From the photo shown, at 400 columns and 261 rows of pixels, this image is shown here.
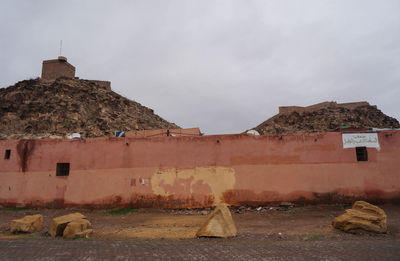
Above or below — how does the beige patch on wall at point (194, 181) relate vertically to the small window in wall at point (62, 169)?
below

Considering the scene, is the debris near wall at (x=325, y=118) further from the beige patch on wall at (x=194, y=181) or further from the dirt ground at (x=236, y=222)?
the dirt ground at (x=236, y=222)

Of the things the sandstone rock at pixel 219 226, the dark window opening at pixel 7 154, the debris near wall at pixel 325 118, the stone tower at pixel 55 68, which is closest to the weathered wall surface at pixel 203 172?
the dark window opening at pixel 7 154

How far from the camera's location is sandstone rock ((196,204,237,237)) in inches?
290

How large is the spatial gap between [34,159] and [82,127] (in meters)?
13.7

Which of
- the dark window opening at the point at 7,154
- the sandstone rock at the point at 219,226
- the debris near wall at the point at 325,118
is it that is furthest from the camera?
the debris near wall at the point at 325,118

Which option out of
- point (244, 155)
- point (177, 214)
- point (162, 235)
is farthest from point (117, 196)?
point (244, 155)

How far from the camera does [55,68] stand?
101 feet

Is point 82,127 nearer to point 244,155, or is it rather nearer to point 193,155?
point 193,155

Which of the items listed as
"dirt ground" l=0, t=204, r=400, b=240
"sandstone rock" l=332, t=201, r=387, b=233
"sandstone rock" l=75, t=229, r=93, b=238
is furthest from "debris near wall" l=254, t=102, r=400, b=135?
"sandstone rock" l=75, t=229, r=93, b=238

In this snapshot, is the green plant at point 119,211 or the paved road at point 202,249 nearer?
the paved road at point 202,249

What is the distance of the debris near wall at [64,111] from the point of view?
25.6m

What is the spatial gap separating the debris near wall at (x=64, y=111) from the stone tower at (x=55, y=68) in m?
0.66

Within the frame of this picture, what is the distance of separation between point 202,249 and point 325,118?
37.6m

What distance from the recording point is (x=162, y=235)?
320 inches
